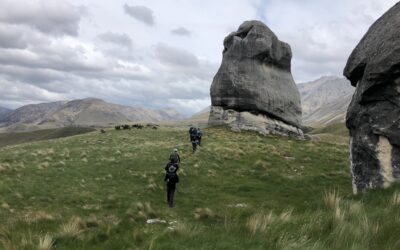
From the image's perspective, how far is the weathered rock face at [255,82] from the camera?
56.3 metres

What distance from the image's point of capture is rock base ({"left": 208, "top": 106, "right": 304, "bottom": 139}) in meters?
54.7

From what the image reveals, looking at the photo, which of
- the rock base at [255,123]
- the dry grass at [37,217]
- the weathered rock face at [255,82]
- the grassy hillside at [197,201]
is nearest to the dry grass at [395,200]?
the grassy hillside at [197,201]

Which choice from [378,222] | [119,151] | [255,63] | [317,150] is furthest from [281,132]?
[378,222]

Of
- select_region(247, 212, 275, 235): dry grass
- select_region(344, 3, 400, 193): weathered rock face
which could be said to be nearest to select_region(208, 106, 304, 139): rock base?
select_region(344, 3, 400, 193): weathered rock face

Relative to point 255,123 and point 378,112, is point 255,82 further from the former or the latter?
point 378,112

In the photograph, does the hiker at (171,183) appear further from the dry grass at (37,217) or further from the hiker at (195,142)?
the hiker at (195,142)

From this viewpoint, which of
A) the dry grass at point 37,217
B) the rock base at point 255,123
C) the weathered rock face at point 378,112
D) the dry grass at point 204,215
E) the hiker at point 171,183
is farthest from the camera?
the rock base at point 255,123

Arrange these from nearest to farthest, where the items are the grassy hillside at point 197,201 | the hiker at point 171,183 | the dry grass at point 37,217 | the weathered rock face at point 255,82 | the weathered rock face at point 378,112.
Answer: the grassy hillside at point 197,201 < the dry grass at point 37,217 < the weathered rock face at point 378,112 < the hiker at point 171,183 < the weathered rock face at point 255,82

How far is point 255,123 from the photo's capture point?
54969 mm

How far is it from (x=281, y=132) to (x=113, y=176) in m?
32.9

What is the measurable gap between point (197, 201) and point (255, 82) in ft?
123

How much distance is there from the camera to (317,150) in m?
40.0

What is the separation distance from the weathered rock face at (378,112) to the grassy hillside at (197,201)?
1.62m

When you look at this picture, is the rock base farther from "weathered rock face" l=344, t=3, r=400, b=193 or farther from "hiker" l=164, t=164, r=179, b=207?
"weathered rock face" l=344, t=3, r=400, b=193
